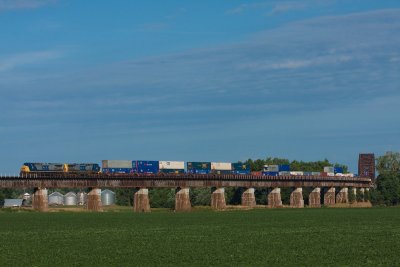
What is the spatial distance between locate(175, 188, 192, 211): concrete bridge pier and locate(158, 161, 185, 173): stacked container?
533 inches

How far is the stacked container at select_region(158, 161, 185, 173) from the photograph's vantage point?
184 m

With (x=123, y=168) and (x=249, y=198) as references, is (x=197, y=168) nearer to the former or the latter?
(x=249, y=198)

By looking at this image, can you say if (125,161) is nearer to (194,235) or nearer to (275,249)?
(194,235)

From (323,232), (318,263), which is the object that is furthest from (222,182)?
(318,263)

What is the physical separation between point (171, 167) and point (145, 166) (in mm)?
9380

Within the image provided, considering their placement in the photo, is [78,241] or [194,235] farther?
[194,235]

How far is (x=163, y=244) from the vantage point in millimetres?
50094

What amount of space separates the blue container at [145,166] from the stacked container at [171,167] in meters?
2.07

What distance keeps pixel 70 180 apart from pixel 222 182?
3981cm

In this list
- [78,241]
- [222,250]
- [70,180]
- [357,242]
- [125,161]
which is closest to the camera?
[222,250]

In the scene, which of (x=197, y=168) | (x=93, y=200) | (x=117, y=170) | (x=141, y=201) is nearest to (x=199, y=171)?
(x=197, y=168)

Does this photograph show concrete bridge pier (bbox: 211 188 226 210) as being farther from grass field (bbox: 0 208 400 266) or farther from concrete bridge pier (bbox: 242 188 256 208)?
grass field (bbox: 0 208 400 266)

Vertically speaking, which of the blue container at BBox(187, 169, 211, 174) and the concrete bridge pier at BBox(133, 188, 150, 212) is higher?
the blue container at BBox(187, 169, 211, 174)

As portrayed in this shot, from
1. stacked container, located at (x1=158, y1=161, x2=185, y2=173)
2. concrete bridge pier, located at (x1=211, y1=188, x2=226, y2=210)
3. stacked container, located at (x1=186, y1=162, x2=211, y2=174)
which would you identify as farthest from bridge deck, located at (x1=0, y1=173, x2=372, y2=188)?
stacked container, located at (x1=186, y1=162, x2=211, y2=174)
